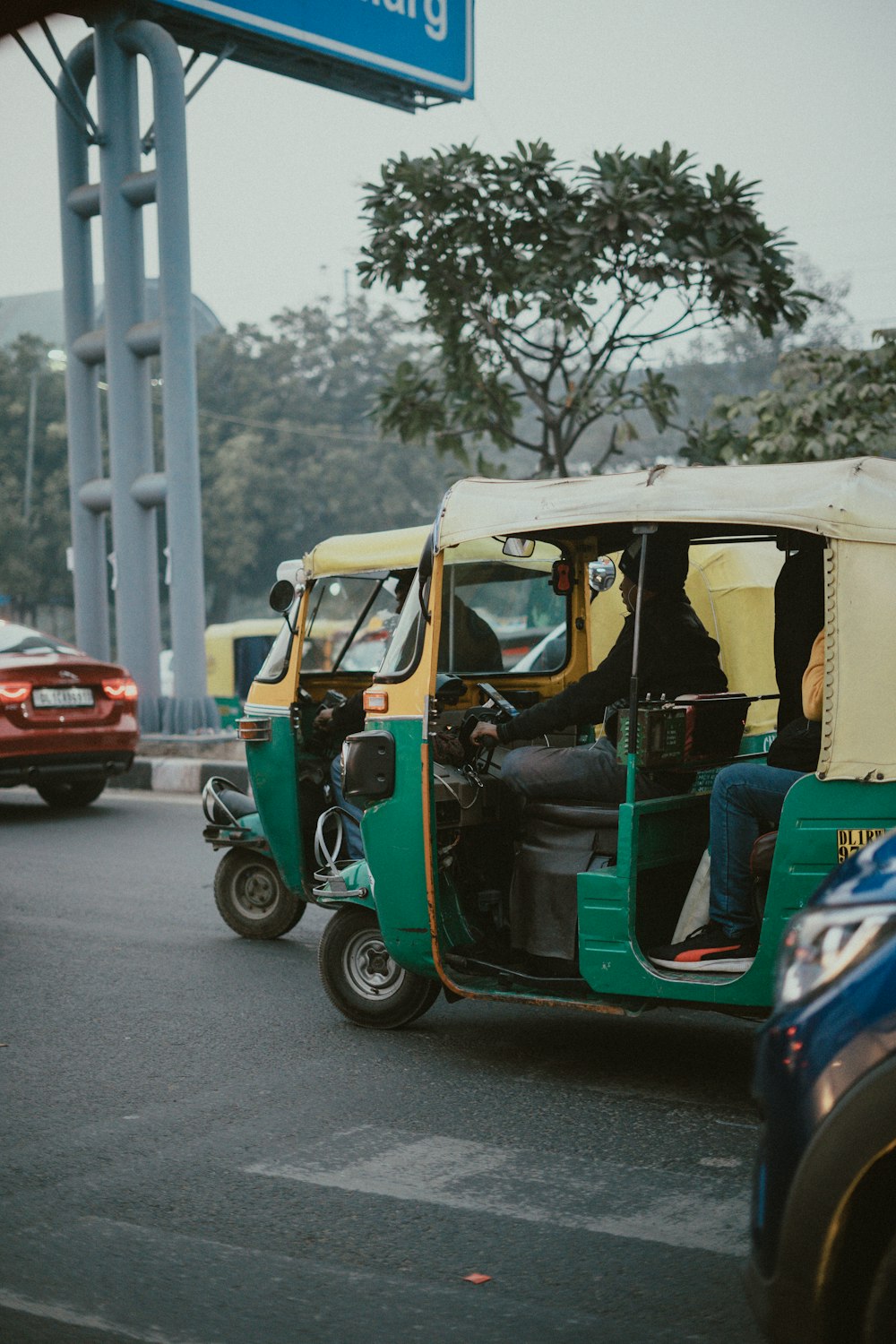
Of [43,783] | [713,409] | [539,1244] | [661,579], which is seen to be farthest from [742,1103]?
[713,409]

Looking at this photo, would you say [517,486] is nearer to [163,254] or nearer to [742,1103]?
[742,1103]

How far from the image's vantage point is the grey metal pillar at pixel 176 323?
14844mm

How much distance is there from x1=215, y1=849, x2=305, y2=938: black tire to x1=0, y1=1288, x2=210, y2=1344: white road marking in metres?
4.12

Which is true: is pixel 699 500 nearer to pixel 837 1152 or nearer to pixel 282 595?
pixel 282 595

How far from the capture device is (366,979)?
596cm

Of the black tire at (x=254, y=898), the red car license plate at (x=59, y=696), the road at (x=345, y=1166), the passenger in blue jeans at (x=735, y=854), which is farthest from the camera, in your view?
the red car license plate at (x=59, y=696)

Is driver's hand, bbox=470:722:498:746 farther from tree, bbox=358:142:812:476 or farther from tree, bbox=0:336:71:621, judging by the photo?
tree, bbox=0:336:71:621

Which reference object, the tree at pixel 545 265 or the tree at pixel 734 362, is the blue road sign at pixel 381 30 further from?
the tree at pixel 734 362

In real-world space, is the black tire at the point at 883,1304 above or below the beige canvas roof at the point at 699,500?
below

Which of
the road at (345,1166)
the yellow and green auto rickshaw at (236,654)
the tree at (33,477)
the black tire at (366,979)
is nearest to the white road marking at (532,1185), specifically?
the road at (345,1166)

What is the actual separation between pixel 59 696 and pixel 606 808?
751 centimetres

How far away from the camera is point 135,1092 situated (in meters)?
5.11

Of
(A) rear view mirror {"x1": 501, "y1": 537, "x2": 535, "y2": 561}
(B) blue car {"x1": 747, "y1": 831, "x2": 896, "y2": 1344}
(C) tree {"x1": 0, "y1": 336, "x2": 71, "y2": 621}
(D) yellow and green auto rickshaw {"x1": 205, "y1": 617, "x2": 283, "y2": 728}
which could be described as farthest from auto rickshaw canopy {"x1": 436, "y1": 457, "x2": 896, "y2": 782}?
(C) tree {"x1": 0, "y1": 336, "x2": 71, "y2": 621}

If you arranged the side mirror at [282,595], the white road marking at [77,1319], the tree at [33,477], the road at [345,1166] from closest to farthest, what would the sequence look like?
the white road marking at [77,1319] → the road at [345,1166] → the side mirror at [282,595] → the tree at [33,477]
